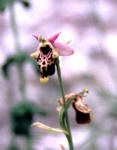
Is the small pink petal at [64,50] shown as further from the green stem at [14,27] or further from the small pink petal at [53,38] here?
the green stem at [14,27]

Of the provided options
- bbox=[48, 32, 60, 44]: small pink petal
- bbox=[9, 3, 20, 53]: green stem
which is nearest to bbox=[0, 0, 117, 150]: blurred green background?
bbox=[9, 3, 20, 53]: green stem

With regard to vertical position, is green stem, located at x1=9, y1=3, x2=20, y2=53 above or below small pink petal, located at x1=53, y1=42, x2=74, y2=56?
above

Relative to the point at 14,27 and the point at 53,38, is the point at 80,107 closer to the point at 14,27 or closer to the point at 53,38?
the point at 53,38

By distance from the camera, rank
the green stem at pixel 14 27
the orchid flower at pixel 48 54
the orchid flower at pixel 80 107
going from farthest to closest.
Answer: the green stem at pixel 14 27
the orchid flower at pixel 80 107
the orchid flower at pixel 48 54

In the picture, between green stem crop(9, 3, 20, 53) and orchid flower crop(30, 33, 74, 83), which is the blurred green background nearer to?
green stem crop(9, 3, 20, 53)

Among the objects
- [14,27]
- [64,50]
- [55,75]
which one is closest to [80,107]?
[64,50]

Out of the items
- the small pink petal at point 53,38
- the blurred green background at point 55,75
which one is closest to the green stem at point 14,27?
the blurred green background at point 55,75
